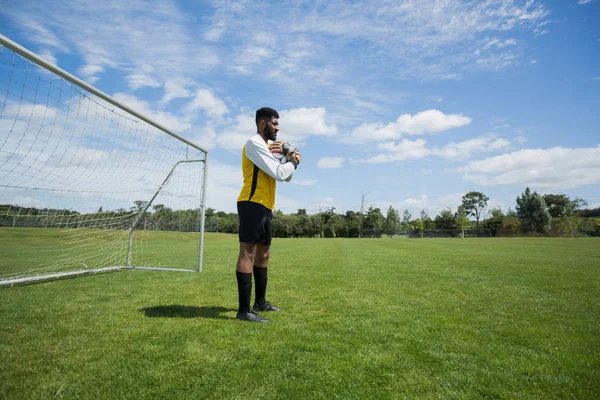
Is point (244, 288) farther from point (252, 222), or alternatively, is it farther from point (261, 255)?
point (252, 222)

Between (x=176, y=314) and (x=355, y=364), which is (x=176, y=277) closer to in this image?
(x=176, y=314)

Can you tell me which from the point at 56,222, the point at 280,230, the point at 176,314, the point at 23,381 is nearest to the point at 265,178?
the point at 176,314

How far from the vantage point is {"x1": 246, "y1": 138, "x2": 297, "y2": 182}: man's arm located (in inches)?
151

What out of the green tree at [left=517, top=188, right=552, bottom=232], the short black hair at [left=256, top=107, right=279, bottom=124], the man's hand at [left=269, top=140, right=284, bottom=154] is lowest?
the man's hand at [left=269, top=140, right=284, bottom=154]

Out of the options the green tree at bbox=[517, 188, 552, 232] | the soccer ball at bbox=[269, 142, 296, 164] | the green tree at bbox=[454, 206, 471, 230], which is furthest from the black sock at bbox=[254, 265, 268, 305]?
the green tree at bbox=[454, 206, 471, 230]

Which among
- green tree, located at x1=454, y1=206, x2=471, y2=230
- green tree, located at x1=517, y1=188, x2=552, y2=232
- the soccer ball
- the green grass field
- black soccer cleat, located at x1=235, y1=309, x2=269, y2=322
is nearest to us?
the green grass field

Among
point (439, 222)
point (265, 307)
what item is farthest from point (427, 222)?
point (265, 307)

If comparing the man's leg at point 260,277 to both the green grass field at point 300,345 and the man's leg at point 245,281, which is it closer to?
the green grass field at point 300,345

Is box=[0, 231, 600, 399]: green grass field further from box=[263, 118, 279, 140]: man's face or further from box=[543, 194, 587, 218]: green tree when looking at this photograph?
box=[543, 194, 587, 218]: green tree

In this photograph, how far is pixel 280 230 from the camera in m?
78.4

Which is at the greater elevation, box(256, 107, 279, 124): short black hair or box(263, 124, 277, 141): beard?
box(256, 107, 279, 124): short black hair

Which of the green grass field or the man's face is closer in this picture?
the green grass field

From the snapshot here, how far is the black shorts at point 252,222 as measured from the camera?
3826 millimetres

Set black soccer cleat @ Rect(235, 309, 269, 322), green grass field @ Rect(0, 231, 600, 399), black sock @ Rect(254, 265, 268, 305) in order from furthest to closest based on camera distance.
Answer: black sock @ Rect(254, 265, 268, 305)
black soccer cleat @ Rect(235, 309, 269, 322)
green grass field @ Rect(0, 231, 600, 399)
